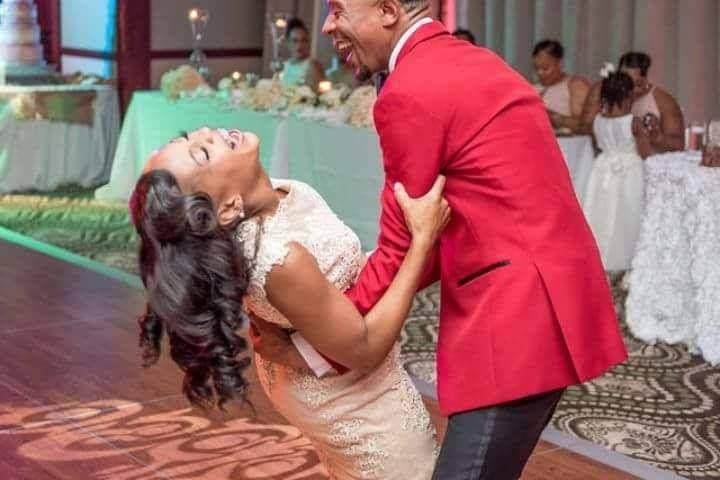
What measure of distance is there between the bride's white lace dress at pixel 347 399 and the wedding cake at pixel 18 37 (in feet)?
25.5

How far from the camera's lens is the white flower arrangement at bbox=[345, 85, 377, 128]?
21.4 ft

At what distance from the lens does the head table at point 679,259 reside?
15.5 feet

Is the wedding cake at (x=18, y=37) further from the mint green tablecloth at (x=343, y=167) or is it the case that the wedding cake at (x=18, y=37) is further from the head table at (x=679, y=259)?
the head table at (x=679, y=259)

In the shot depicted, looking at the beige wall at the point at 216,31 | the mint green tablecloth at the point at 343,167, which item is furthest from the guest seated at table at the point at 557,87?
the beige wall at the point at 216,31

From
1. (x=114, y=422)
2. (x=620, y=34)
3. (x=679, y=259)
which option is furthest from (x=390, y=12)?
(x=620, y=34)

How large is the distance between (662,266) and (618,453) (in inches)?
57.6

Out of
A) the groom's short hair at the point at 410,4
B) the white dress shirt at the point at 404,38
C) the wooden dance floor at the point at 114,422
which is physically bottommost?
the wooden dance floor at the point at 114,422

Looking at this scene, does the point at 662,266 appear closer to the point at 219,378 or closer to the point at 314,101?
the point at 314,101

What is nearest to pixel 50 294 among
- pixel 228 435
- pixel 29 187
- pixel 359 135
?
pixel 359 135

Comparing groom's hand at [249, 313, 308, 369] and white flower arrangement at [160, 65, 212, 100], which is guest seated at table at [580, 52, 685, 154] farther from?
groom's hand at [249, 313, 308, 369]

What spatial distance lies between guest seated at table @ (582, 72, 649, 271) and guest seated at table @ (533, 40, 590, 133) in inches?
14.4

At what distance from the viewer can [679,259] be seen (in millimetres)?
4961

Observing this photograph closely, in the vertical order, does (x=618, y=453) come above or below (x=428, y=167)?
below

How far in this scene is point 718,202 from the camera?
4691mm
